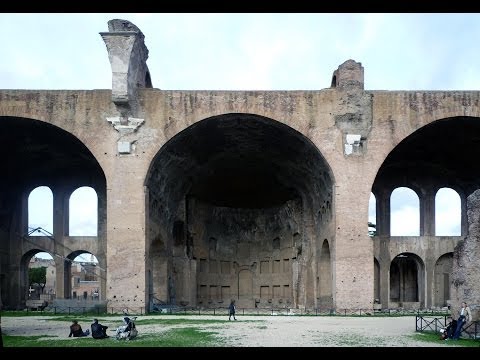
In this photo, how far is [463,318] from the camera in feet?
44.8

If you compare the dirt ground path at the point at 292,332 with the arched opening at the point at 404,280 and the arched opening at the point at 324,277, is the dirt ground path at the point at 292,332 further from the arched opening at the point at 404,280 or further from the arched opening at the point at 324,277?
the arched opening at the point at 404,280

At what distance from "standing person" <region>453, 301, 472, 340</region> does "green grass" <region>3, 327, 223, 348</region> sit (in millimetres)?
5338

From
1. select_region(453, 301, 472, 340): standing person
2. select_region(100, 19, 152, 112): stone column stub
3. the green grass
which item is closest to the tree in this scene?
select_region(100, 19, 152, 112): stone column stub

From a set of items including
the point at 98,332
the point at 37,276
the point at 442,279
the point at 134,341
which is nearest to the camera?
the point at 134,341

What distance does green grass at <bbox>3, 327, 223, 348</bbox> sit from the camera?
1274 centimetres

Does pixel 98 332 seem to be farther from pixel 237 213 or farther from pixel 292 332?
pixel 237 213

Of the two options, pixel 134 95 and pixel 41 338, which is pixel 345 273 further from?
pixel 41 338

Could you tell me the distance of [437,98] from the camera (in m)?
24.0

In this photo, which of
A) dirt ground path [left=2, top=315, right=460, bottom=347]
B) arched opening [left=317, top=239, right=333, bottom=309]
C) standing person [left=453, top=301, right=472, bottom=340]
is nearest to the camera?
dirt ground path [left=2, top=315, right=460, bottom=347]

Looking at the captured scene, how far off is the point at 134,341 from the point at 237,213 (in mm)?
22599

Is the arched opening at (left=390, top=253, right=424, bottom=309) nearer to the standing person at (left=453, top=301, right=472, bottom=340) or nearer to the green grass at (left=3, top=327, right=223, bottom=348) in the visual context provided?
the standing person at (left=453, top=301, right=472, bottom=340)

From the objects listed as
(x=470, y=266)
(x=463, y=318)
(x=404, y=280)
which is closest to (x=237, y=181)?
(x=404, y=280)

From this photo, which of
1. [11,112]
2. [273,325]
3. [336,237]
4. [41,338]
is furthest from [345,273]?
[11,112]

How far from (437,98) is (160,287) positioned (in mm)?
14986
